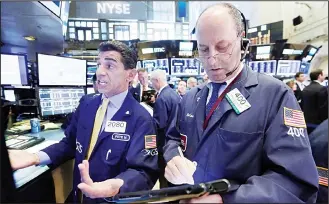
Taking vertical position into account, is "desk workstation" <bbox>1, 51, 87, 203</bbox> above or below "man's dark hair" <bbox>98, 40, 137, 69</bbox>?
below

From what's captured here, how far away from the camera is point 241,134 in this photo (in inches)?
30.2

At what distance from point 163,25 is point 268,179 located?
100 centimetres

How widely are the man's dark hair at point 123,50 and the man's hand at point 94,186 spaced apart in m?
0.57

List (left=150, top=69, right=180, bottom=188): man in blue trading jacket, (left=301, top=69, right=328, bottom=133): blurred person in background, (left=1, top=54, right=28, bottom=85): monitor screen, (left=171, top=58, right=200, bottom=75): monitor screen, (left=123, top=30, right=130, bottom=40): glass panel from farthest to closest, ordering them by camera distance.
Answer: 1. (left=171, top=58, right=200, bottom=75): monitor screen
2. (left=301, top=69, right=328, bottom=133): blurred person in background
3. (left=150, top=69, right=180, bottom=188): man in blue trading jacket
4. (left=1, top=54, right=28, bottom=85): monitor screen
5. (left=123, top=30, right=130, bottom=40): glass panel

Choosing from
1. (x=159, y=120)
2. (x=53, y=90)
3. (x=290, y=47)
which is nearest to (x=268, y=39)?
(x=290, y=47)

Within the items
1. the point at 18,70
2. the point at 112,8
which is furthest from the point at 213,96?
the point at 18,70

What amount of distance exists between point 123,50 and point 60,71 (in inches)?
53.6

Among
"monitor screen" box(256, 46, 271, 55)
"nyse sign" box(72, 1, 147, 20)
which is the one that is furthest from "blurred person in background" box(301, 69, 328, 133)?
"monitor screen" box(256, 46, 271, 55)

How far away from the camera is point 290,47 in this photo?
913 cm

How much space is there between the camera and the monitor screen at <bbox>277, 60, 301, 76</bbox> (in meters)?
9.33

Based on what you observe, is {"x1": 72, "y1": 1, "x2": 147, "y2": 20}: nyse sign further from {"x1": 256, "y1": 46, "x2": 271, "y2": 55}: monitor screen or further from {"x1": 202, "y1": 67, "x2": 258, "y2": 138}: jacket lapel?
{"x1": 256, "y1": 46, "x2": 271, "y2": 55}: monitor screen

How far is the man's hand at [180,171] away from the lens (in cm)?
74

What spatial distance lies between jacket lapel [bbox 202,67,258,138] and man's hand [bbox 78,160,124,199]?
15.6 inches

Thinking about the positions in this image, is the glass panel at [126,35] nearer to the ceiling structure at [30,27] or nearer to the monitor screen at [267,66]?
the ceiling structure at [30,27]
